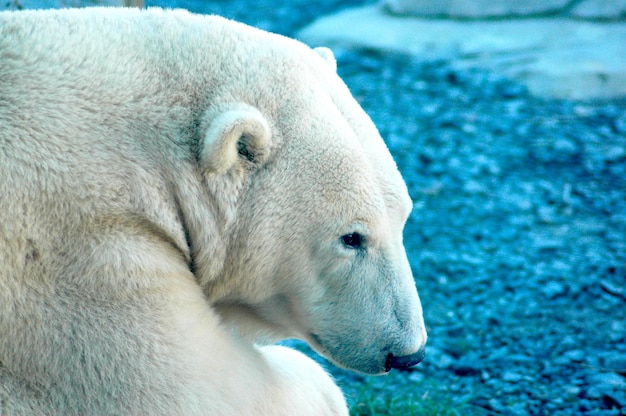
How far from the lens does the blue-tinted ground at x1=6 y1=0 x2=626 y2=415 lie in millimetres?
3848

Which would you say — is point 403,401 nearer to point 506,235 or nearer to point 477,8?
point 506,235

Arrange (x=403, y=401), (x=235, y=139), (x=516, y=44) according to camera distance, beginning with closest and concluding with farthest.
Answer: (x=235, y=139), (x=403, y=401), (x=516, y=44)

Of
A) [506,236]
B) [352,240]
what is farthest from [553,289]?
[352,240]

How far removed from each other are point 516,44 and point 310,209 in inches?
244

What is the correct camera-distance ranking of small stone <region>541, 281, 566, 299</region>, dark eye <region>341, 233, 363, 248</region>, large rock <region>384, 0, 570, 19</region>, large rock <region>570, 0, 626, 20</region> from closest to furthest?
dark eye <region>341, 233, 363, 248</region>, small stone <region>541, 281, 566, 299</region>, large rock <region>570, 0, 626, 20</region>, large rock <region>384, 0, 570, 19</region>

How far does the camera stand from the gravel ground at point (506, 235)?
3.86 metres

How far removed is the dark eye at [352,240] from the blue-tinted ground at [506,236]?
142cm

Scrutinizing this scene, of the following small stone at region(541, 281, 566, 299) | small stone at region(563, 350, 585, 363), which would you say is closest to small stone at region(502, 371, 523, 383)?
small stone at region(563, 350, 585, 363)

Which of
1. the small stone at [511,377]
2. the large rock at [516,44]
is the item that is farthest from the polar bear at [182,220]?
the large rock at [516,44]

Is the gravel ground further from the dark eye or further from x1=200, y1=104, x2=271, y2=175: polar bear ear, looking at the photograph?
x1=200, y1=104, x2=271, y2=175: polar bear ear

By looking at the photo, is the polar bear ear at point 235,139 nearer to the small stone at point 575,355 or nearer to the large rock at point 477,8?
the small stone at point 575,355

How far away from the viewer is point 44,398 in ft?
7.06

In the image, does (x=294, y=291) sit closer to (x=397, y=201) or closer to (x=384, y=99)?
(x=397, y=201)

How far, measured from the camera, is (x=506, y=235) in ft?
17.4
